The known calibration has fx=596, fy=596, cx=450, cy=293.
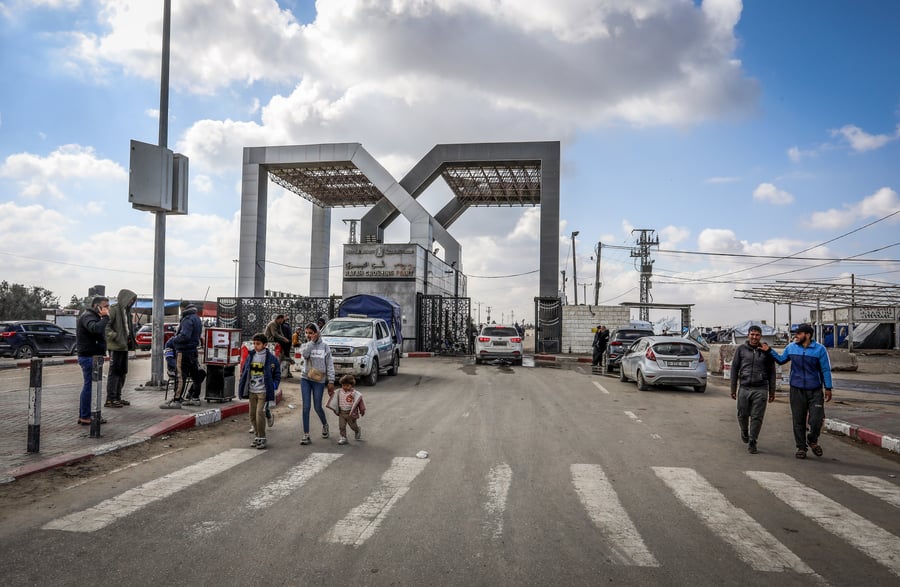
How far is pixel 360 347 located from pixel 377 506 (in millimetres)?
10995

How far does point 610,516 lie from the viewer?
5.43 metres

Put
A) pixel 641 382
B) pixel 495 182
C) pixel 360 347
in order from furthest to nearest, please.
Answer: pixel 495 182
pixel 641 382
pixel 360 347

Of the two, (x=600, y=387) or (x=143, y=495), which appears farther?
(x=600, y=387)

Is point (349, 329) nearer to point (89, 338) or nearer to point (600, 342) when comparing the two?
point (89, 338)

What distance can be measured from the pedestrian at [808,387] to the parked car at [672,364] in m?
7.86

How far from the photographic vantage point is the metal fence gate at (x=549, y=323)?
1439 inches

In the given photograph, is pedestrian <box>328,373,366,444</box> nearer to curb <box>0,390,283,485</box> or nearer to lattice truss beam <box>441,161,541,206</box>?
curb <box>0,390,283,485</box>

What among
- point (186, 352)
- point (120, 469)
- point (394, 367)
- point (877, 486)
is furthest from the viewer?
point (394, 367)

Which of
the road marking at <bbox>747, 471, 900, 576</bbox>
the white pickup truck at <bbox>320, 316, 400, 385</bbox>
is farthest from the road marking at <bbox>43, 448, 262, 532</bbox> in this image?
the white pickup truck at <bbox>320, 316, 400, 385</bbox>

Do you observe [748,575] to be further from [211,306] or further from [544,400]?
[211,306]

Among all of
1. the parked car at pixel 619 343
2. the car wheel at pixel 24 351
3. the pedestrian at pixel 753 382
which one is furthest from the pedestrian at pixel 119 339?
the parked car at pixel 619 343

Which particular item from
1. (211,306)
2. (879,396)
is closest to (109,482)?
(879,396)

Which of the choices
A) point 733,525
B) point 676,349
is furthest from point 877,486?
point 676,349

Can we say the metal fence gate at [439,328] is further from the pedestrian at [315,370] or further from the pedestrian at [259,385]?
the pedestrian at [259,385]
